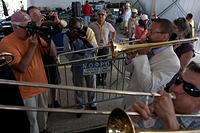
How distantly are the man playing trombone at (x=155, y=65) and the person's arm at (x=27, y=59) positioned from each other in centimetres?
130

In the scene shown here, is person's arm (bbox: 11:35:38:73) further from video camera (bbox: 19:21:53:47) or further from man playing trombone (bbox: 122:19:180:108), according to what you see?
man playing trombone (bbox: 122:19:180:108)

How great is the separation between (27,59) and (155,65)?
1.60 m

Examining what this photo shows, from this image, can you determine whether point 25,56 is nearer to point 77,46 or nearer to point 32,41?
point 32,41

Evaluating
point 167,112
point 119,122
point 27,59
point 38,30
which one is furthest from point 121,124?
point 38,30

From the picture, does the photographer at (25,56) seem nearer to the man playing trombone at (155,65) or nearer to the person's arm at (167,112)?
the man playing trombone at (155,65)

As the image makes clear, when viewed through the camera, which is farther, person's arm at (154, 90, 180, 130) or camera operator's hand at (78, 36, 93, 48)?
camera operator's hand at (78, 36, 93, 48)

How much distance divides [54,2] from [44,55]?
16.0 m

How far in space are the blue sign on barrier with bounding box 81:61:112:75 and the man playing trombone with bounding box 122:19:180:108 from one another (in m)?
0.96

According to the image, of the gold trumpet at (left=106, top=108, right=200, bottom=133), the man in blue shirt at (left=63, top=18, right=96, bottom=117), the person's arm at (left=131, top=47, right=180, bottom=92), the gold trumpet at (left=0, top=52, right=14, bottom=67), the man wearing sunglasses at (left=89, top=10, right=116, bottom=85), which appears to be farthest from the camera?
the man wearing sunglasses at (left=89, top=10, right=116, bottom=85)

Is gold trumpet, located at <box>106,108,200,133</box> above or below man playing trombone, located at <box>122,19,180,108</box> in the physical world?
below

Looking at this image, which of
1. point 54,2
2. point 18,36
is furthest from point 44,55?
point 54,2

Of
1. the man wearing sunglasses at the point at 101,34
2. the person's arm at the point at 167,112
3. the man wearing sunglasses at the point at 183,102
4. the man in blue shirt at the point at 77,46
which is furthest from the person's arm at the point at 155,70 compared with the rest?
the man wearing sunglasses at the point at 101,34

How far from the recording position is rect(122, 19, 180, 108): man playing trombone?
5.60 feet

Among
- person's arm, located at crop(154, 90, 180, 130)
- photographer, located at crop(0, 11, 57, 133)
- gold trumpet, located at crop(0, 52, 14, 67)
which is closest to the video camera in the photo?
photographer, located at crop(0, 11, 57, 133)
